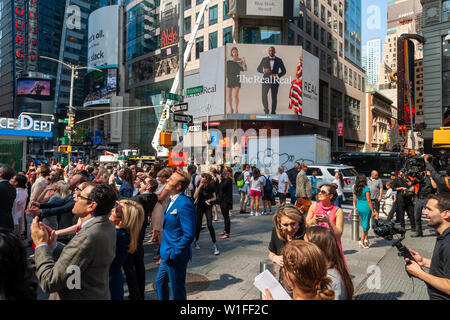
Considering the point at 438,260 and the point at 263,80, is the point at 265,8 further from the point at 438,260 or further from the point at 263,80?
the point at 438,260

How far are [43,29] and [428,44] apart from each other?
99.0 meters

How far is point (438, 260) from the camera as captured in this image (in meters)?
2.79

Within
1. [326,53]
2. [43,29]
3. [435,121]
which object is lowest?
[435,121]

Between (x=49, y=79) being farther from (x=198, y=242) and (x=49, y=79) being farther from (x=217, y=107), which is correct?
(x=198, y=242)

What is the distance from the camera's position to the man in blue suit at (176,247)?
11.9 ft

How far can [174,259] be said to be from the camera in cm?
362

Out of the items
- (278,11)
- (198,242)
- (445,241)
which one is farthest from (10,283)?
(278,11)

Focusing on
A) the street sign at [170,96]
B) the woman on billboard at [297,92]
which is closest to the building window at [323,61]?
the woman on billboard at [297,92]

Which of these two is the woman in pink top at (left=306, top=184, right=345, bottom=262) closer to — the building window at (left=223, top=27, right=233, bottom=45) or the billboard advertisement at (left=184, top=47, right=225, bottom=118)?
the billboard advertisement at (left=184, top=47, right=225, bottom=118)

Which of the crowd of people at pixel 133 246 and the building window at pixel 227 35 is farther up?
the building window at pixel 227 35

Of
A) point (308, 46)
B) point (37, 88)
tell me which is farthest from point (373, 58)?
point (37, 88)

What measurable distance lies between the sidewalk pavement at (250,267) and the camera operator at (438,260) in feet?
1.13

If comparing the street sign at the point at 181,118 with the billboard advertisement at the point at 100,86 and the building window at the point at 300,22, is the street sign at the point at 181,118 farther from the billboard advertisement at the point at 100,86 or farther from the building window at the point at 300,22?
the billboard advertisement at the point at 100,86

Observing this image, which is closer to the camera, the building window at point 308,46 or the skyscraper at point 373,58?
the building window at point 308,46
